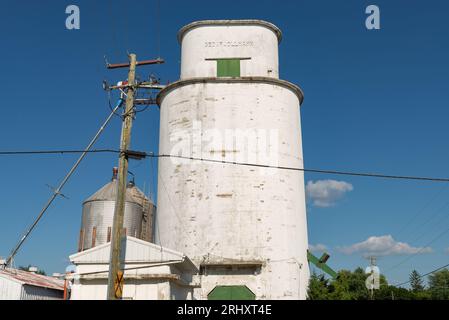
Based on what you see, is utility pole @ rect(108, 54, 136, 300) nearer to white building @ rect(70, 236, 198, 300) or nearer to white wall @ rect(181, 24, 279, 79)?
white building @ rect(70, 236, 198, 300)

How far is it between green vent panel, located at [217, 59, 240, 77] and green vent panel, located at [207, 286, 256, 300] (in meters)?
14.6

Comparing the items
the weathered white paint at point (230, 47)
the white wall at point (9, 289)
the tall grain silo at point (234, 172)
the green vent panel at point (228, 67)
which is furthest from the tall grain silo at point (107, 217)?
the green vent panel at point (228, 67)

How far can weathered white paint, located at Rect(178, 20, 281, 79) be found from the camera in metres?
32.0

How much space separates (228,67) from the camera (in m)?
31.6

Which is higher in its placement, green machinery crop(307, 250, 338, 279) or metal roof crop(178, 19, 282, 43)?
metal roof crop(178, 19, 282, 43)

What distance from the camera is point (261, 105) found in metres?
30.1

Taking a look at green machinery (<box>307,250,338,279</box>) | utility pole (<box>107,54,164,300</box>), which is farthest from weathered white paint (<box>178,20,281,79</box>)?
utility pole (<box>107,54,164,300</box>)

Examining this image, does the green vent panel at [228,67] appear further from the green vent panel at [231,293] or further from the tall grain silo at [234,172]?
the green vent panel at [231,293]

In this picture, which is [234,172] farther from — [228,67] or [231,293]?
[228,67]

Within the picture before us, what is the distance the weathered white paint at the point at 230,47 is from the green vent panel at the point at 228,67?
0.99 ft

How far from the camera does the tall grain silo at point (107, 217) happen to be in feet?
109

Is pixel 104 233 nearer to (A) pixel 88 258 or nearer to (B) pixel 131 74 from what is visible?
(A) pixel 88 258
